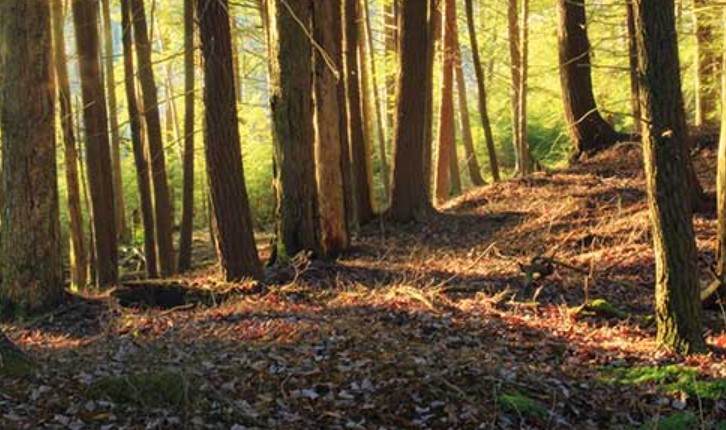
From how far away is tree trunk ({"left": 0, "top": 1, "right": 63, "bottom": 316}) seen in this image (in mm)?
9266

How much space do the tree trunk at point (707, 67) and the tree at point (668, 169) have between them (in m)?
9.50

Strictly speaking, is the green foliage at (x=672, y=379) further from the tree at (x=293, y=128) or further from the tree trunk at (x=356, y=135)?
the tree trunk at (x=356, y=135)

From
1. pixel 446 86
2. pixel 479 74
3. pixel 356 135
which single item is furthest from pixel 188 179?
pixel 479 74

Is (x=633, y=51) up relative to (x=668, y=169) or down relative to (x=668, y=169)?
up

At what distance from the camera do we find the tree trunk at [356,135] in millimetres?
16047

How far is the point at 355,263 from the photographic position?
1268 centimetres

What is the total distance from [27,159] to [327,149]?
16.2 ft

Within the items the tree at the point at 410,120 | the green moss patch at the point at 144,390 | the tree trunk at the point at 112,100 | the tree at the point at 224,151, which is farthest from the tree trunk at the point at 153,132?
the green moss patch at the point at 144,390

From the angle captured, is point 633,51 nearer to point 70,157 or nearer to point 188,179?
point 188,179

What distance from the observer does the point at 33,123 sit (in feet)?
30.7

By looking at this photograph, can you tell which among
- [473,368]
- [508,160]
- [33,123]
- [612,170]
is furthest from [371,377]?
[508,160]

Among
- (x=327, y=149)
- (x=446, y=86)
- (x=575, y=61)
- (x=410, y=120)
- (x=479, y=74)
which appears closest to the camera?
(x=327, y=149)

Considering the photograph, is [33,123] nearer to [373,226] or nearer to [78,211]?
[78,211]

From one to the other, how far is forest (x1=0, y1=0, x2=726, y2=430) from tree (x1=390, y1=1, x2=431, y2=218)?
0.05m
